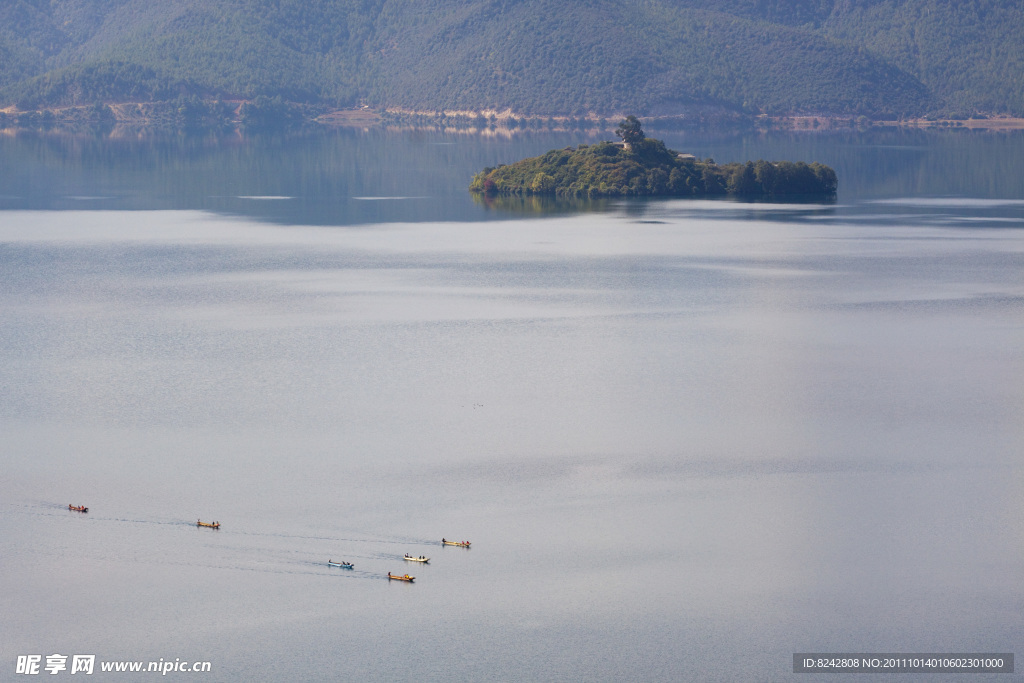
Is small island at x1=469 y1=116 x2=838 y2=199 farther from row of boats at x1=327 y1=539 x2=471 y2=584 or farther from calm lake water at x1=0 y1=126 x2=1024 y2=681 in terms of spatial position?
row of boats at x1=327 y1=539 x2=471 y2=584

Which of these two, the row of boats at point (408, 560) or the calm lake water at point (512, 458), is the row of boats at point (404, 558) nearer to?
the row of boats at point (408, 560)

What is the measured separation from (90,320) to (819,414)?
26.1 m

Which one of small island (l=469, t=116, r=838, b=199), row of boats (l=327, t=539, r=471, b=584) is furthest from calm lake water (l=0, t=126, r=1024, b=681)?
small island (l=469, t=116, r=838, b=199)

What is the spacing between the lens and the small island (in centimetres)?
9856

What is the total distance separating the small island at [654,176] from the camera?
98.6m

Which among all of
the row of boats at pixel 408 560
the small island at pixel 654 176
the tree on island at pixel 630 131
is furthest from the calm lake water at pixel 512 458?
the tree on island at pixel 630 131

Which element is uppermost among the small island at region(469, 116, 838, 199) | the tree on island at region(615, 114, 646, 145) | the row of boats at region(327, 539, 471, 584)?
the tree on island at region(615, 114, 646, 145)

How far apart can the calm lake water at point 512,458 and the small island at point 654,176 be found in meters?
28.4

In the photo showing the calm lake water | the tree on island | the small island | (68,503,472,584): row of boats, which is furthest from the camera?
the small island

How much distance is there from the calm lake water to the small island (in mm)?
28417

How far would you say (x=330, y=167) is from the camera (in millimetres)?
132250

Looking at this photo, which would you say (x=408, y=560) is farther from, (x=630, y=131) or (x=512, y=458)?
(x=630, y=131)

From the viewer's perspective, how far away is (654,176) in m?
98.7

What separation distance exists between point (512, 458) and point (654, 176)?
6672 cm
